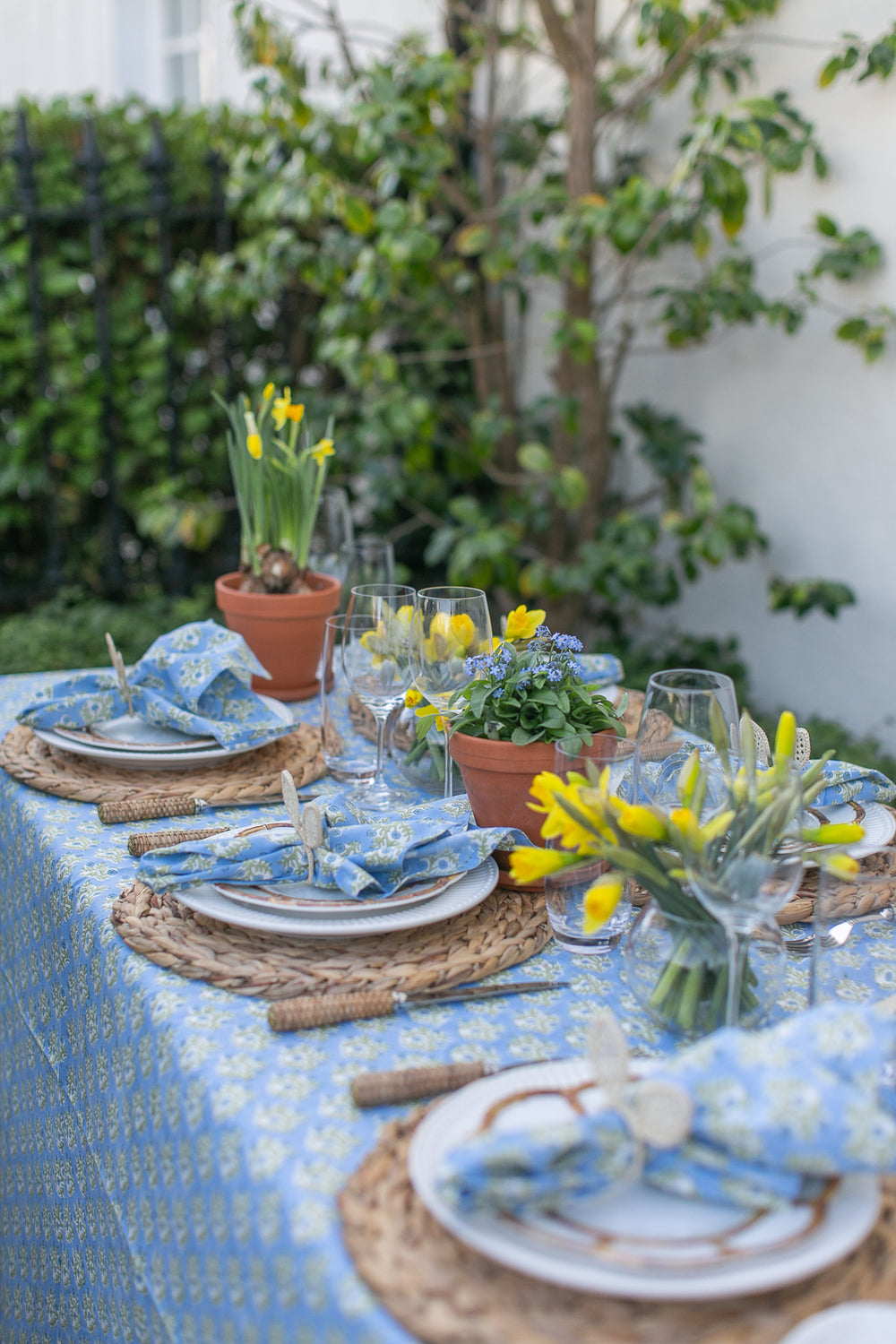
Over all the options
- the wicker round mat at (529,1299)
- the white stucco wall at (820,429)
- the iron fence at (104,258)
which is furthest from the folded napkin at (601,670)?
the iron fence at (104,258)

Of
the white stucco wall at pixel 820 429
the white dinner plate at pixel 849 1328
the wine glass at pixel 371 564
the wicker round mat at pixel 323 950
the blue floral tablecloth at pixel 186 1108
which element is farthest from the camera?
the white stucco wall at pixel 820 429

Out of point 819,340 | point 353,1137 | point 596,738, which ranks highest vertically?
point 819,340

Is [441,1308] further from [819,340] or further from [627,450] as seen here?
[627,450]

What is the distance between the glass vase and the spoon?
46 mm

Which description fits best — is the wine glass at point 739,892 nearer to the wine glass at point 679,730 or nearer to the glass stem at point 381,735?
the wine glass at point 679,730

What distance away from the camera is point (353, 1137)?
28.3 inches

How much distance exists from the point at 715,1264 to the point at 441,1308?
0.14 meters

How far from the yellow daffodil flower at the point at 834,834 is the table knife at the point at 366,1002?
229mm

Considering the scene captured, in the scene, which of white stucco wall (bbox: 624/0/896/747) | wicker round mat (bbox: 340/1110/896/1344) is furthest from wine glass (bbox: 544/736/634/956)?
white stucco wall (bbox: 624/0/896/747)

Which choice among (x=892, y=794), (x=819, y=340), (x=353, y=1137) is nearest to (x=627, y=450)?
(x=819, y=340)

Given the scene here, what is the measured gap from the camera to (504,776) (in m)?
1.09

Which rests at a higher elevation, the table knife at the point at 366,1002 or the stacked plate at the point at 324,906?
the stacked plate at the point at 324,906

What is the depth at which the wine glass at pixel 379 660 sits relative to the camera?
122 cm

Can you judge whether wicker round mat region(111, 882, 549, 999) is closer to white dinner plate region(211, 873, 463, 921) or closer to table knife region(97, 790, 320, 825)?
white dinner plate region(211, 873, 463, 921)
